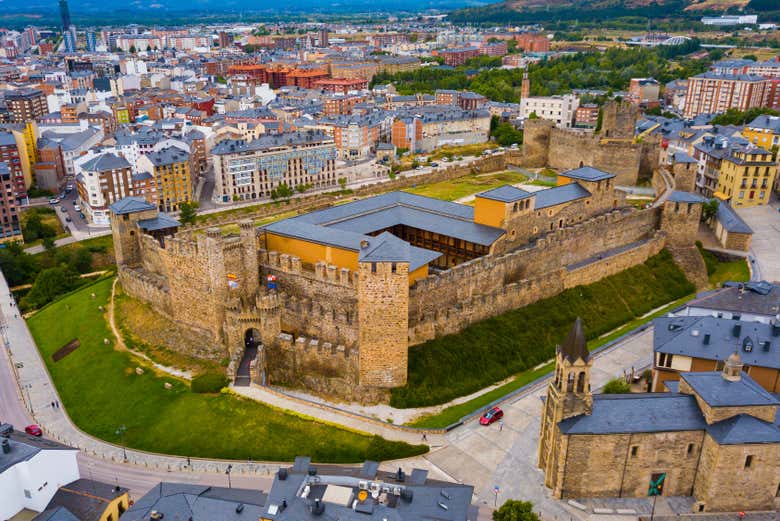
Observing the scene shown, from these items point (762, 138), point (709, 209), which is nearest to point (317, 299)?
point (709, 209)

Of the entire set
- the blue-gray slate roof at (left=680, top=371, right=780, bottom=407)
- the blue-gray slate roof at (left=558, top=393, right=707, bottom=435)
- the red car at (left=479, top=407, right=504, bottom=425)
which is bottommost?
the red car at (left=479, top=407, right=504, bottom=425)

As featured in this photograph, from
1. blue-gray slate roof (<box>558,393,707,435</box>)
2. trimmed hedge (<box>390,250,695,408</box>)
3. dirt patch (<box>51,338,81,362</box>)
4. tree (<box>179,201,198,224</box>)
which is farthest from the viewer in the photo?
tree (<box>179,201,198,224</box>)

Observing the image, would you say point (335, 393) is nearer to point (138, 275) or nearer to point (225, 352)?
point (225, 352)

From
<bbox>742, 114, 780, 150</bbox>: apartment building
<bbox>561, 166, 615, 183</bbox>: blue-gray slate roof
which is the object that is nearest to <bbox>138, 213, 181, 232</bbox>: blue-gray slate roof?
<bbox>561, 166, 615, 183</bbox>: blue-gray slate roof

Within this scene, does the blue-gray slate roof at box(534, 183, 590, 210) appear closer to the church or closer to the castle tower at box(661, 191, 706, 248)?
the castle tower at box(661, 191, 706, 248)

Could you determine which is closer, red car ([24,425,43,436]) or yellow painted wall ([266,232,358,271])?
red car ([24,425,43,436])

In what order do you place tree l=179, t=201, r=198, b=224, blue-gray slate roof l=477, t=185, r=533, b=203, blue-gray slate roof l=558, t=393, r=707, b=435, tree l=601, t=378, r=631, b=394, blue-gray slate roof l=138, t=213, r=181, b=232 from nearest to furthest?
blue-gray slate roof l=558, t=393, r=707, b=435
tree l=601, t=378, r=631, b=394
blue-gray slate roof l=477, t=185, r=533, b=203
blue-gray slate roof l=138, t=213, r=181, b=232
tree l=179, t=201, r=198, b=224

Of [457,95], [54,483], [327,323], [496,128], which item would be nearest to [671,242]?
[327,323]
